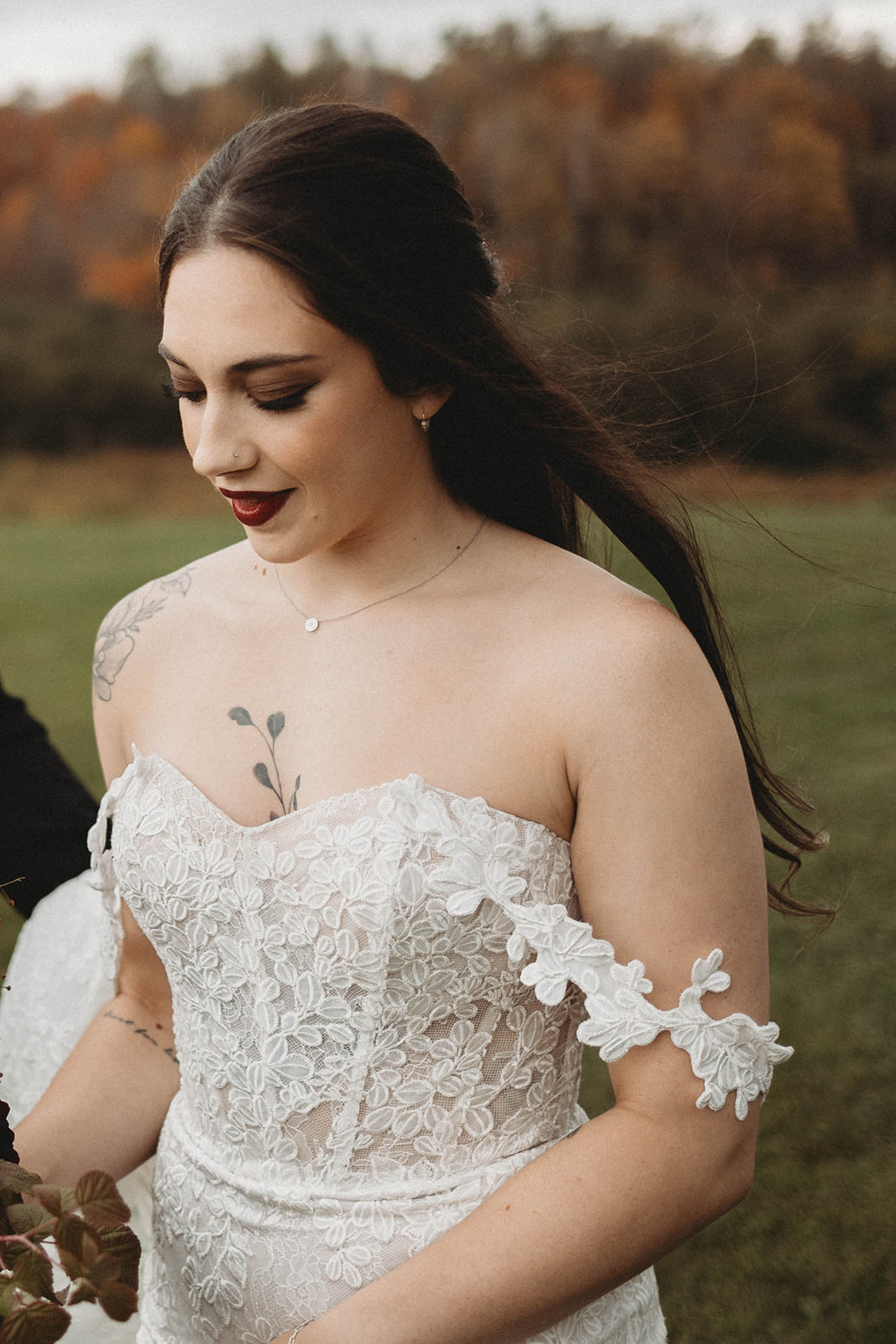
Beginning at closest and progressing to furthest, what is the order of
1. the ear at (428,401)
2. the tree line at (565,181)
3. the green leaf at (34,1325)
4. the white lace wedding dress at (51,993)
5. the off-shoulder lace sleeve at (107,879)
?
1. the green leaf at (34,1325)
2. the ear at (428,401)
3. the off-shoulder lace sleeve at (107,879)
4. the white lace wedding dress at (51,993)
5. the tree line at (565,181)

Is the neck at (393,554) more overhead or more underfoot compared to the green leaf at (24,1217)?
more overhead

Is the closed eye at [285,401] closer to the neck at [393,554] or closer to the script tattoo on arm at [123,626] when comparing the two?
the neck at [393,554]

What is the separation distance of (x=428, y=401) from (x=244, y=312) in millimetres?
299

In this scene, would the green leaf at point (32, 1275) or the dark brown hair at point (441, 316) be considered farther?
the dark brown hair at point (441, 316)

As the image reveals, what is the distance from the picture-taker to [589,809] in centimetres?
154

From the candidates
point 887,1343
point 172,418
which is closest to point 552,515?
point 887,1343

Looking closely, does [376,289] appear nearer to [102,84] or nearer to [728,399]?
[728,399]

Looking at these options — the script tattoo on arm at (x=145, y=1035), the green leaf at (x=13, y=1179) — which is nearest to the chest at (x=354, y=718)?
the script tattoo on arm at (x=145, y=1035)

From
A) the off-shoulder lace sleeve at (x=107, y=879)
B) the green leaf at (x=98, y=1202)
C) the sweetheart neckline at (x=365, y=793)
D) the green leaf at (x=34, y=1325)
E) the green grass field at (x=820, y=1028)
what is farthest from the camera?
the green grass field at (x=820, y=1028)

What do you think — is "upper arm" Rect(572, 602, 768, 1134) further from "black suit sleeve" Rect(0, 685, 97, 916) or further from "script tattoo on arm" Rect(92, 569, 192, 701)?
"black suit sleeve" Rect(0, 685, 97, 916)

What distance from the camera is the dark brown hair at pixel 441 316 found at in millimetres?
1561

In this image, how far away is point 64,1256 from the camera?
3.37 ft

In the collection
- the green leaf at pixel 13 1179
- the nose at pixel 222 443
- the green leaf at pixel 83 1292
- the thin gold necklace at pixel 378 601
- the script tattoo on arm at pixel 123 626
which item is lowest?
the green leaf at pixel 13 1179

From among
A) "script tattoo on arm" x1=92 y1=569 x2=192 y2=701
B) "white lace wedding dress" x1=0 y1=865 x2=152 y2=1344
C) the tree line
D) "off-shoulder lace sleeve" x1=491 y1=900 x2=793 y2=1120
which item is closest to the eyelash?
"script tattoo on arm" x1=92 y1=569 x2=192 y2=701
